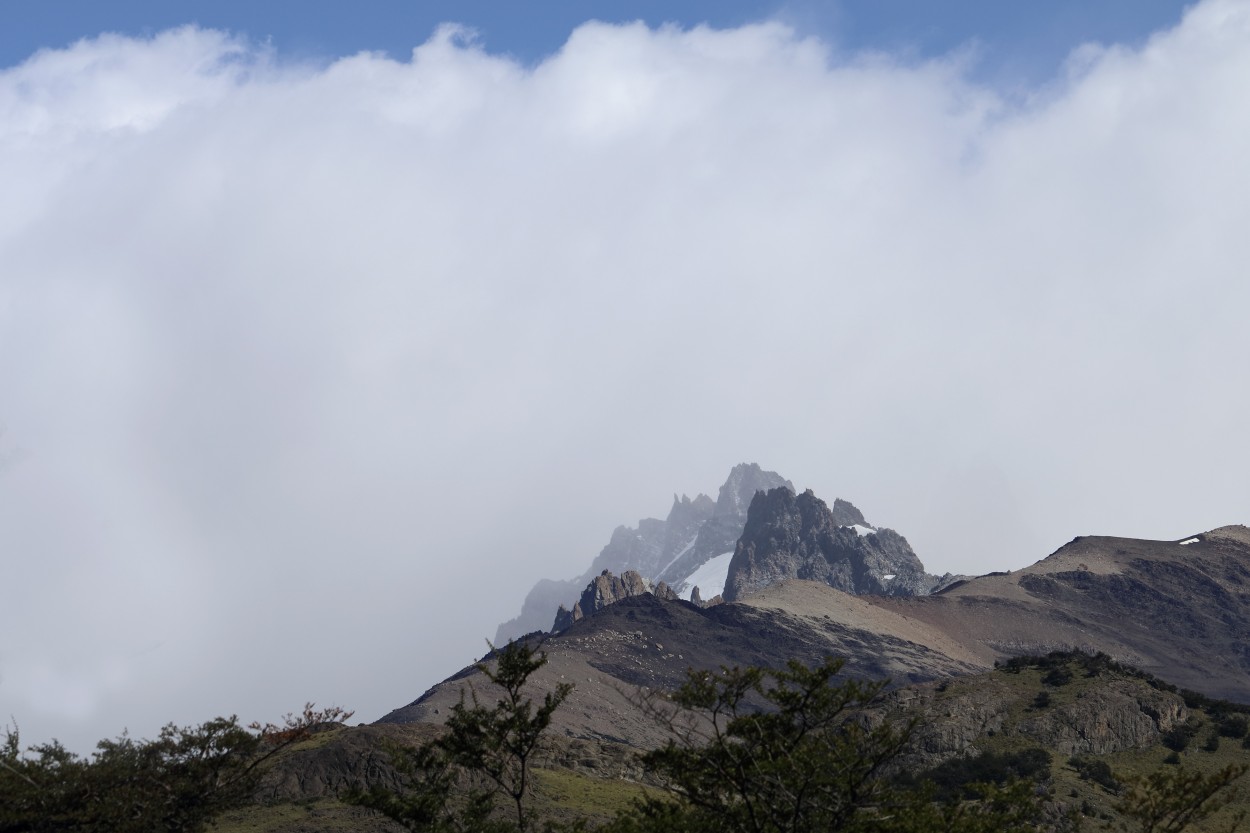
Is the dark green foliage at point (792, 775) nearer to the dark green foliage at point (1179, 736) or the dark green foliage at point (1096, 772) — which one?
the dark green foliage at point (1096, 772)

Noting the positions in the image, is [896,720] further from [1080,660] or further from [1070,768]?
[1080,660]

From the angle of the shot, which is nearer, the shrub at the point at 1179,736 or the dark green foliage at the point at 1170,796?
the dark green foliage at the point at 1170,796

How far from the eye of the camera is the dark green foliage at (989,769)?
99.4 metres

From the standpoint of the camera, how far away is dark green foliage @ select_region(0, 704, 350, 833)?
5350 cm

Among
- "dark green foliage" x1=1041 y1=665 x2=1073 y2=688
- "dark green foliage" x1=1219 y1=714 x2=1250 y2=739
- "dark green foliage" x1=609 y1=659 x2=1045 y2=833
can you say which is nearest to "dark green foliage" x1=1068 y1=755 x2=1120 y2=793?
"dark green foliage" x1=1219 y1=714 x2=1250 y2=739

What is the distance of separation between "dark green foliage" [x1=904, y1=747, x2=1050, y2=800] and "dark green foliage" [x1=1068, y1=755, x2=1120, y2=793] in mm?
2666

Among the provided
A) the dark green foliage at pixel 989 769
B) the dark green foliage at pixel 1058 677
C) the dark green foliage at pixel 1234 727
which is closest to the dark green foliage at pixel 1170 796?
the dark green foliage at pixel 989 769

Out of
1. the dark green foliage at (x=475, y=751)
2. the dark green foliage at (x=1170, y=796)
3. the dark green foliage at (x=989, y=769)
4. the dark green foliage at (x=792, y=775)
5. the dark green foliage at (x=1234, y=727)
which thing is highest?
the dark green foliage at (x=475, y=751)

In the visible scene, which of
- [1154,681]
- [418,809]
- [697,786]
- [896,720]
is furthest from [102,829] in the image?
[1154,681]

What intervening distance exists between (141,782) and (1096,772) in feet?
263

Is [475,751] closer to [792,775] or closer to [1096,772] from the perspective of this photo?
[792,775]

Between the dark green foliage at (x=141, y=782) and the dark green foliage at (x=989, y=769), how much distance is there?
207 feet

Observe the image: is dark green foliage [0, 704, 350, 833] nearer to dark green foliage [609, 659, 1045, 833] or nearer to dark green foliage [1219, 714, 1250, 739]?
dark green foliage [609, 659, 1045, 833]

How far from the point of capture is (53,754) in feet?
196
